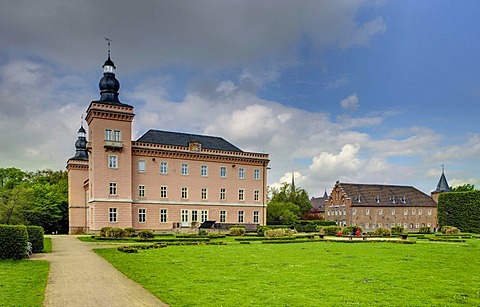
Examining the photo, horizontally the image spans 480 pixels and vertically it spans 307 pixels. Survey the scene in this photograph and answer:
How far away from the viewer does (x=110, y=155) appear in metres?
43.9

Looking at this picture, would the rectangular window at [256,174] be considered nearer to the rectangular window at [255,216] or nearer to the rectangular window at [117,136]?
the rectangular window at [255,216]

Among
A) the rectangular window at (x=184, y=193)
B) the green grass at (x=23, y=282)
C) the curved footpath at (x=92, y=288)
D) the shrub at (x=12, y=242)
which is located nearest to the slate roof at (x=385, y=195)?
the rectangular window at (x=184, y=193)

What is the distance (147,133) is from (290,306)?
4369cm

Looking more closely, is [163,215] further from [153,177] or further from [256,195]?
[256,195]

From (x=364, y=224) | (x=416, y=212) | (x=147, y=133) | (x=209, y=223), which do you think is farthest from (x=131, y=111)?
(x=416, y=212)

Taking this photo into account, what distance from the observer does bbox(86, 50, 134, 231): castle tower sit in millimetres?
42781

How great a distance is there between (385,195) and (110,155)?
162 ft

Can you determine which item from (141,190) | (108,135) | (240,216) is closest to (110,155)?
(108,135)

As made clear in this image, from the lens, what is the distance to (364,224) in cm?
6700

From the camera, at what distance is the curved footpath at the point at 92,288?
973cm

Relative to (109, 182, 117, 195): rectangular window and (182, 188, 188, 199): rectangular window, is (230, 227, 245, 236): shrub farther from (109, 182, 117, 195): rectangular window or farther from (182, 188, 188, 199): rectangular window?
(109, 182, 117, 195): rectangular window

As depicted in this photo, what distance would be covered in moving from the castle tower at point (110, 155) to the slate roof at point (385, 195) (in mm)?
40276

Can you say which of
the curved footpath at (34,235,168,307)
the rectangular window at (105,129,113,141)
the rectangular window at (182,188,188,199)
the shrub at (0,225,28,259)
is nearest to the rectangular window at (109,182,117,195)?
the rectangular window at (105,129,113,141)

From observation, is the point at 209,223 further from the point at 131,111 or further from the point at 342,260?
the point at 342,260
